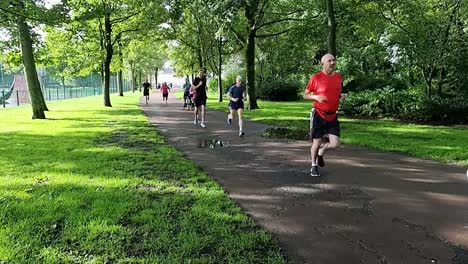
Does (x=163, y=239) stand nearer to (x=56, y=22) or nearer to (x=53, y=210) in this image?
(x=53, y=210)

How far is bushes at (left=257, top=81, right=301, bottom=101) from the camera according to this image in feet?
104

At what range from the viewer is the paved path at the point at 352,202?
12.3 feet

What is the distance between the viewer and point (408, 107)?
49.7 feet

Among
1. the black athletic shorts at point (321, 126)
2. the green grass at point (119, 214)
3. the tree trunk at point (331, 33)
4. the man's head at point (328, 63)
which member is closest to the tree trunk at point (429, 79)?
the tree trunk at point (331, 33)

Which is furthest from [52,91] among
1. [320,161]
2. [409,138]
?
[320,161]

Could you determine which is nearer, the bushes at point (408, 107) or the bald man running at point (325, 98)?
the bald man running at point (325, 98)

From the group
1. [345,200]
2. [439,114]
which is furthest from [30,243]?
[439,114]

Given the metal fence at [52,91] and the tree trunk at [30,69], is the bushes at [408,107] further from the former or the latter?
the metal fence at [52,91]

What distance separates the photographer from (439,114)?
1425 centimetres

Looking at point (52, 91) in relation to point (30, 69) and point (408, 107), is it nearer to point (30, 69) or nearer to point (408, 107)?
point (30, 69)

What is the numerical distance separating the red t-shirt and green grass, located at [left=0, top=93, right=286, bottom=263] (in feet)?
6.47

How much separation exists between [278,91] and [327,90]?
1017 inches

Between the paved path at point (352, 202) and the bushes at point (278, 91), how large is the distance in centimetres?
2290

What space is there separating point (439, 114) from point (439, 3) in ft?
17.4
